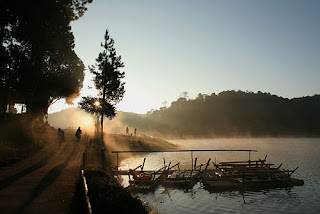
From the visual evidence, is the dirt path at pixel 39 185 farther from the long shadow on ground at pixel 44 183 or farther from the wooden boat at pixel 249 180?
the wooden boat at pixel 249 180

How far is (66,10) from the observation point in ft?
128

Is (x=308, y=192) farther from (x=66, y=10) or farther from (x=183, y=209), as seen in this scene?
(x=66, y=10)

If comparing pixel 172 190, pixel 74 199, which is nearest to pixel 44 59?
pixel 172 190

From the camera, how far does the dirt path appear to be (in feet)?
44.9

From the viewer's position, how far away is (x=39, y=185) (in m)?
18.3

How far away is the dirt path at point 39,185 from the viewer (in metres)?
13.7

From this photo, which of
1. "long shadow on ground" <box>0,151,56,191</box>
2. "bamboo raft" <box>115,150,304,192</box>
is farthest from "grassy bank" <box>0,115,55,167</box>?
"bamboo raft" <box>115,150,304,192</box>

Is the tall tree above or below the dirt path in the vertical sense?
above

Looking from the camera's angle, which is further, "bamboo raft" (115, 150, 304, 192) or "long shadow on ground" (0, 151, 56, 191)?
"bamboo raft" (115, 150, 304, 192)

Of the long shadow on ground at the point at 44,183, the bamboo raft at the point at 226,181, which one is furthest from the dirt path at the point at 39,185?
the bamboo raft at the point at 226,181

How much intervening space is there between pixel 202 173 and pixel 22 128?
25.7 meters

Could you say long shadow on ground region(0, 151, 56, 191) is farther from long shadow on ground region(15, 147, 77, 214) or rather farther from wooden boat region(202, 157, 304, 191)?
wooden boat region(202, 157, 304, 191)

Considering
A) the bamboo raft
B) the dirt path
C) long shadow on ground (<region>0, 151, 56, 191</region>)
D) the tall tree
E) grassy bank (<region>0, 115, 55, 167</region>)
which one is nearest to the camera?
the dirt path

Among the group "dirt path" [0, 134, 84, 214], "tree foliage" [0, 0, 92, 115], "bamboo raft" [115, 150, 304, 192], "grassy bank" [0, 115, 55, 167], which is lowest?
"bamboo raft" [115, 150, 304, 192]
